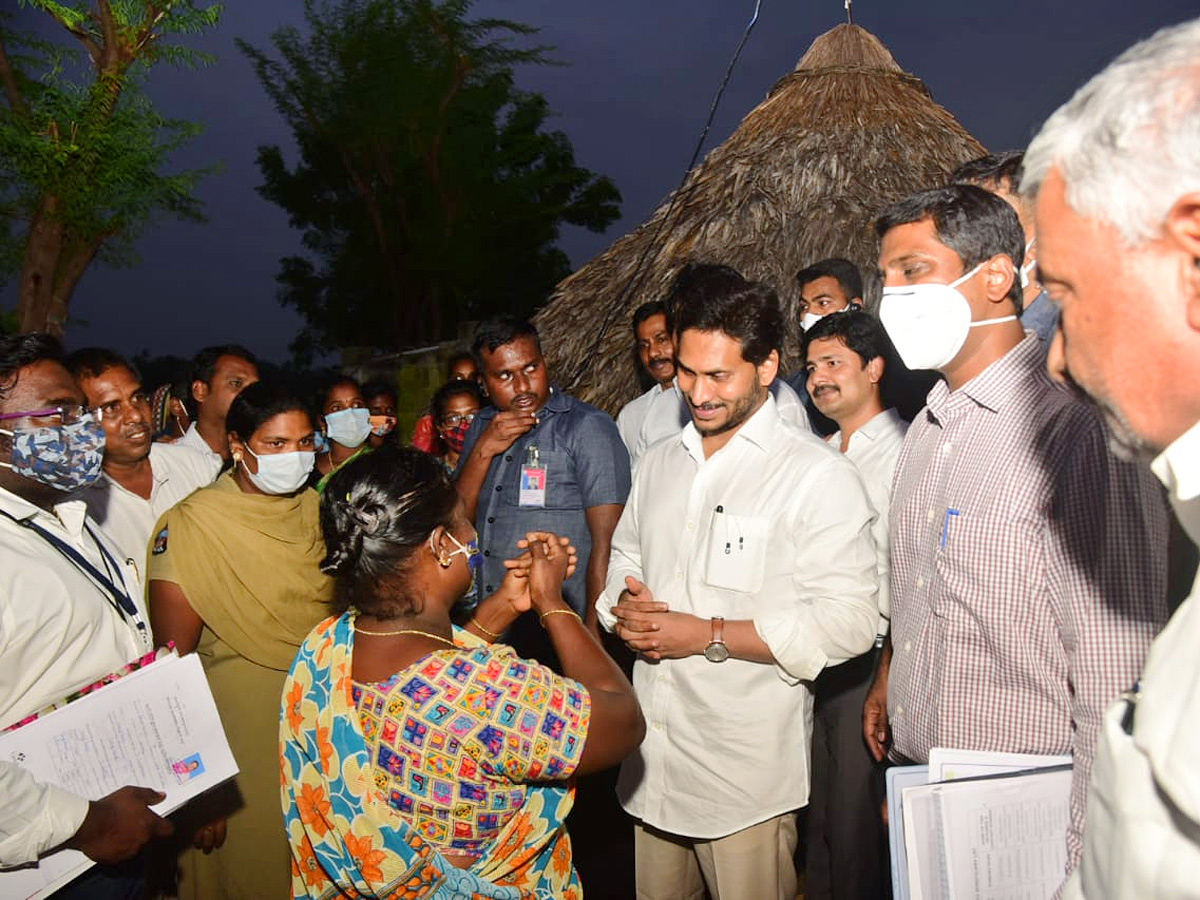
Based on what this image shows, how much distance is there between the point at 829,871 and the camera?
337cm

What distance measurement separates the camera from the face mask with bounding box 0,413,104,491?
2.30m

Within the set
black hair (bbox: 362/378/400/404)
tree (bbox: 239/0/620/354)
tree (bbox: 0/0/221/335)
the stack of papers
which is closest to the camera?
the stack of papers

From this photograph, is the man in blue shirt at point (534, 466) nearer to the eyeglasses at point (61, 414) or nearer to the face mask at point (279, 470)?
the face mask at point (279, 470)

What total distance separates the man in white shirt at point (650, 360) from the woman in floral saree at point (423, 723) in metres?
2.94

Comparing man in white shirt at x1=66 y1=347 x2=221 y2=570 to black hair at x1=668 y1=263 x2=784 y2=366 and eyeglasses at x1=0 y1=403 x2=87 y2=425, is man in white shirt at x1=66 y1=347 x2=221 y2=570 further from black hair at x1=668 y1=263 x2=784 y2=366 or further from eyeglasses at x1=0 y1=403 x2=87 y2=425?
black hair at x1=668 y1=263 x2=784 y2=366

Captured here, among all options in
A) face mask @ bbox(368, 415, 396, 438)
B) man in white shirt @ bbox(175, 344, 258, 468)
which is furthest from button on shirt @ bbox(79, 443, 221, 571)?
face mask @ bbox(368, 415, 396, 438)

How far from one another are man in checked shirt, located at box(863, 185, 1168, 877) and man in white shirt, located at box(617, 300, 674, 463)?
2358mm

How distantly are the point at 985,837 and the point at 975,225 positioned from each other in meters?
1.61

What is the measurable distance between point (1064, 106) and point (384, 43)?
2580 centimetres

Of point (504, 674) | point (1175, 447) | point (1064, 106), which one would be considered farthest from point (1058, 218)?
point (504, 674)

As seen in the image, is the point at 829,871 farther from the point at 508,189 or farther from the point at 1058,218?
the point at 508,189

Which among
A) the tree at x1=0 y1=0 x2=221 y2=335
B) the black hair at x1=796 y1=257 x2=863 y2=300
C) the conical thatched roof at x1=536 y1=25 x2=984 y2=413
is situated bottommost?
the black hair at x1=796 y1=257 x2=863 y2=300

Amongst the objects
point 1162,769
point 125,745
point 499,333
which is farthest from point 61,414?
point 1162,769

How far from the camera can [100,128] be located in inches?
372
